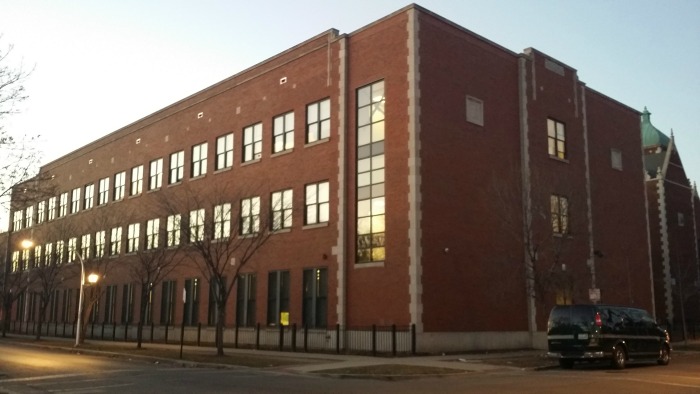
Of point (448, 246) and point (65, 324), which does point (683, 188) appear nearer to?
point (448, 246)

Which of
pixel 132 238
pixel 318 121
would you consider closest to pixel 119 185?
pixel 132 238

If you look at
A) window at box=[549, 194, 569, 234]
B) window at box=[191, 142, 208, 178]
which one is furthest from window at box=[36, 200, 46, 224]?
window at box=[549, 194, 569, 234]

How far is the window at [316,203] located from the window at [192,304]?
1066cm

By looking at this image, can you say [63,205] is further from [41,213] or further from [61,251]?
[61,251]

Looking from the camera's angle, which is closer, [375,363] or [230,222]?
[375,363]

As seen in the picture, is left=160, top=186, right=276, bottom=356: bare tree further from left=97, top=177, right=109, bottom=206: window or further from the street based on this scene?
left=97, top=177, right=109, bottom=206: window

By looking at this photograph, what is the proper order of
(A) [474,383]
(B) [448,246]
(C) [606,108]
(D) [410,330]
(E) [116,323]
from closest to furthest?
(A) [474,383], (D) [410,330], (B) [448,246], (C) [606,108], (E) [116,323]

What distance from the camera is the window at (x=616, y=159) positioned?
144 ft

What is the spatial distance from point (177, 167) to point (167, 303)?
8851 millimetres

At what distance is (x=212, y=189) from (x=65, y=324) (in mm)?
22296

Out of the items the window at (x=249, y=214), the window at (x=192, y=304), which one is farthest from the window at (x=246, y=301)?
the window at (x=192, y=304)

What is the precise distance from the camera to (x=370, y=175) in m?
32.8

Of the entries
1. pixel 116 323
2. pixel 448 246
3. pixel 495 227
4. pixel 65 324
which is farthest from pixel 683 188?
pixel 65 324

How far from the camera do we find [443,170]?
3206cm
